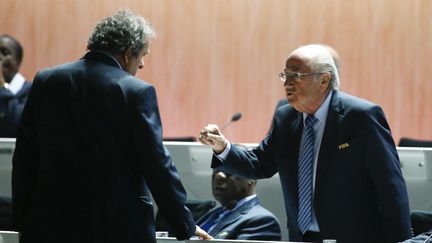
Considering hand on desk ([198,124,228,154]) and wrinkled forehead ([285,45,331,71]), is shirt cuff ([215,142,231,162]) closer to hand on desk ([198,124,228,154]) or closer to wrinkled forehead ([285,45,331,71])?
hand on desk ([198,124,228,154])

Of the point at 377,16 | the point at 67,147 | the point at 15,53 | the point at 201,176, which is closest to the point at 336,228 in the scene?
the point at 67,147

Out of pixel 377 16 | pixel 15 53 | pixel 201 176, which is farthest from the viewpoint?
pixel 377 16

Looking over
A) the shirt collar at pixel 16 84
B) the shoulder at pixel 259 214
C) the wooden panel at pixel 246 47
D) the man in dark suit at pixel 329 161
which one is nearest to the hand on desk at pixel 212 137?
the man in dark suit at pixel 329 161

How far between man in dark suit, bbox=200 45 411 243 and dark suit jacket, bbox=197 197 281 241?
0.51 metres

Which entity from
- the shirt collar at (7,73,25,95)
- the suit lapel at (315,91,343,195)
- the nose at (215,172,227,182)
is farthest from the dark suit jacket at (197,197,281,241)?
the shirt collar at (7,73,25,95)

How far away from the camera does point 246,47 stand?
875cm

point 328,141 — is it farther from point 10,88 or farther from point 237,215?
point 10,88

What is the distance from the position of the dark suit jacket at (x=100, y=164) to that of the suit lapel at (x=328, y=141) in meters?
0.71

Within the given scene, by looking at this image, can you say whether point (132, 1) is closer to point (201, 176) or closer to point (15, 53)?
point (15, 53)

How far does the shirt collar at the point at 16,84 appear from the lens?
6.76 m

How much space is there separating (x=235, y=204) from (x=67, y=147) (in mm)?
1569

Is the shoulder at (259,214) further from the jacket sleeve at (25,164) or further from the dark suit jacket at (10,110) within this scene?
the dark suit jacket at (10,110)

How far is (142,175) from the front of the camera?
3.21m

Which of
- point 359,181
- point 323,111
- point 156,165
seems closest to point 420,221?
point 359,181
